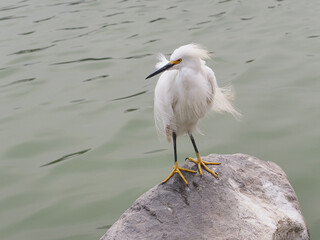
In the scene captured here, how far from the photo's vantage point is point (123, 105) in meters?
7.58

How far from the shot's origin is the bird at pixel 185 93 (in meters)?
4.05

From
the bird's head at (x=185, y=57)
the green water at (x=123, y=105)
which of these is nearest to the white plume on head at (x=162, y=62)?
the bird's head at (x=185, y=57)

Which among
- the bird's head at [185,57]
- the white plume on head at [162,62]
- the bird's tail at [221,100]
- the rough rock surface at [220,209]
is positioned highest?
the bird's head at [185,57]

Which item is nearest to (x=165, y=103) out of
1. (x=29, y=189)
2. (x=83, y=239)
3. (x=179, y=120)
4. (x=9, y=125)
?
(x=179, y=120)

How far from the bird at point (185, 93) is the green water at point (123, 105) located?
2.38 ft

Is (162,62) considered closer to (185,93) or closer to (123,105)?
(185,93)

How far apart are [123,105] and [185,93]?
3521 millimetres

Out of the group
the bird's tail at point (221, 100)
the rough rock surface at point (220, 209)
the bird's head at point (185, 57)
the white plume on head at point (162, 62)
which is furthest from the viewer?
the bird's tail at point (221, 100)

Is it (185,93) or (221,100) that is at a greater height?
Result: (185,93)

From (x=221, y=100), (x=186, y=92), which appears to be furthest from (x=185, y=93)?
(x=221, y=100)

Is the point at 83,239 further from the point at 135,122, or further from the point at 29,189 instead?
the point at 135,122

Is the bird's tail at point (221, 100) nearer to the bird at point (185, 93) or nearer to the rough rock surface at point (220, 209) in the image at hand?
the bird at point (185, 93)

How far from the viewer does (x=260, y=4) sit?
11.3 m

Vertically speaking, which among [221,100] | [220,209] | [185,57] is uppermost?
[185,57]
